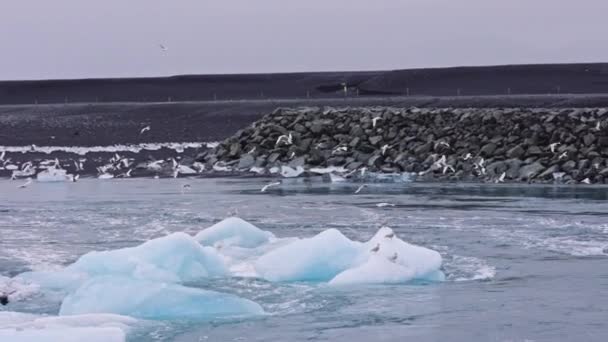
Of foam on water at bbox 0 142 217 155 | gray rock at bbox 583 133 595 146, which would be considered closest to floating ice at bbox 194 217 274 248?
gray rock at bbox 583 133 595 146

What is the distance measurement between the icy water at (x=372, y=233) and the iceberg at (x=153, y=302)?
9.0 inches

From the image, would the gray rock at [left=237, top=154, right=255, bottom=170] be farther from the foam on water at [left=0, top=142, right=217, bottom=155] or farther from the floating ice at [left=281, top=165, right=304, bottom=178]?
the foam on water at [left=0, top=142, right=217, bottom=155]

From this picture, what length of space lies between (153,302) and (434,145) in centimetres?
2391

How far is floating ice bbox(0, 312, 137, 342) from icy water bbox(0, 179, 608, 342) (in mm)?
316

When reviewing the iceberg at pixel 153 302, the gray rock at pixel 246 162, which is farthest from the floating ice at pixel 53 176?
the iceberg at pixel 153 302

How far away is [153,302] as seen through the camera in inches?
455

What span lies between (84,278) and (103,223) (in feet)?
25.3

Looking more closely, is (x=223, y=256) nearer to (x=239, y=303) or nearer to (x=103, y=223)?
(x=239, y=303)

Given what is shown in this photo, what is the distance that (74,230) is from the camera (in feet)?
65.5

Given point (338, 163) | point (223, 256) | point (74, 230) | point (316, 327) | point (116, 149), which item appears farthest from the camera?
point (116, 149)

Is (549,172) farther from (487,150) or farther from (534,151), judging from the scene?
(487,150)

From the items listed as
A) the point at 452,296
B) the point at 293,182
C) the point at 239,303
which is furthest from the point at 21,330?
the point at 293,182

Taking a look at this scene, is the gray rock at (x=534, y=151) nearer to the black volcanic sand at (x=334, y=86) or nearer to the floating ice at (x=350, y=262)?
the floating ice at (x=350, y=262)

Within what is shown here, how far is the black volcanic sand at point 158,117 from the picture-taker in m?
55.9
